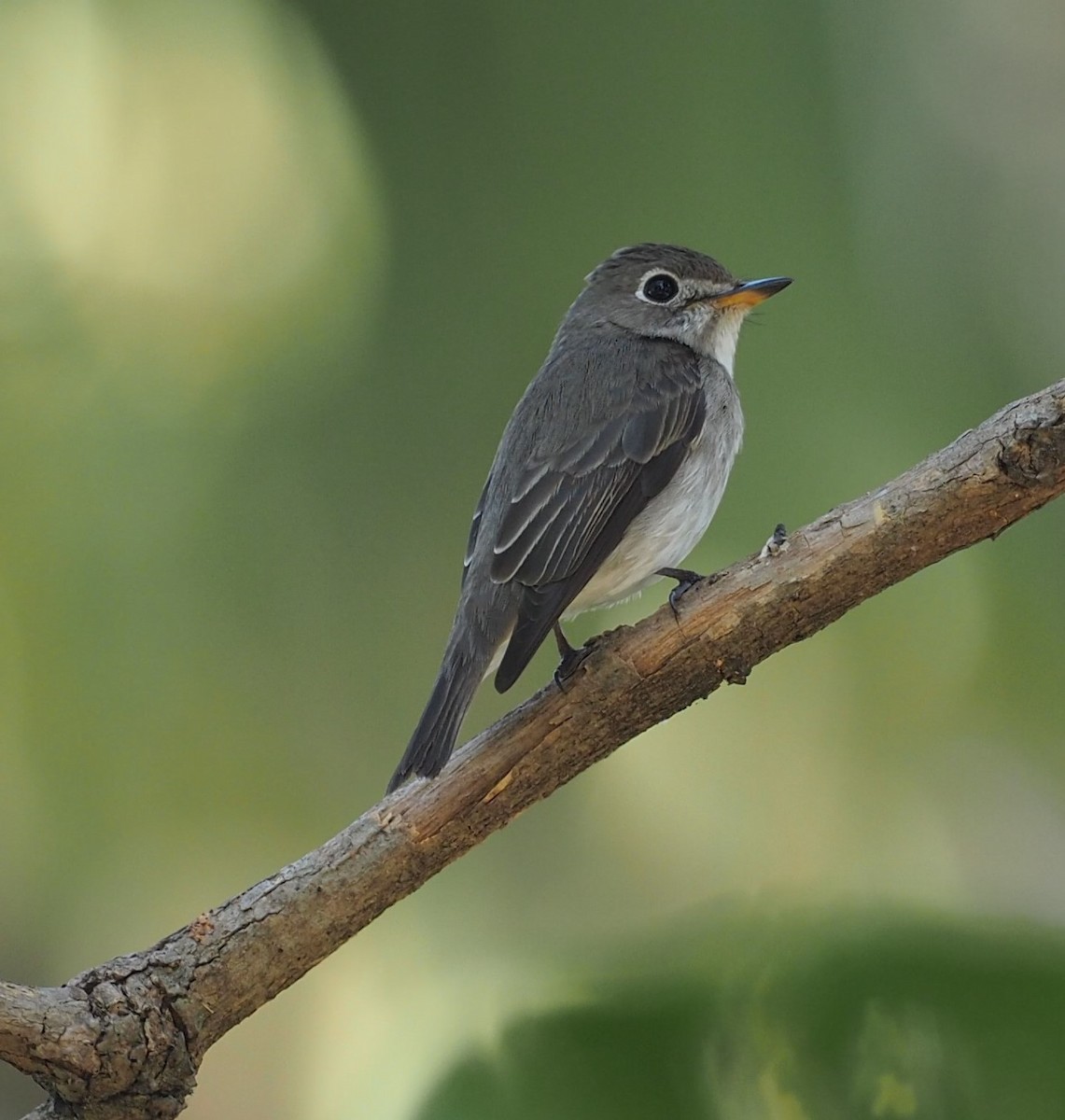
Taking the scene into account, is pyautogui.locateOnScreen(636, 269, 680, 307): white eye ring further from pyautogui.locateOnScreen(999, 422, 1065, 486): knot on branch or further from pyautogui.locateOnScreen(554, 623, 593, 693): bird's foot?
pyautogui.locateOnScreen(999, 422, 1065, 486): knot on branch

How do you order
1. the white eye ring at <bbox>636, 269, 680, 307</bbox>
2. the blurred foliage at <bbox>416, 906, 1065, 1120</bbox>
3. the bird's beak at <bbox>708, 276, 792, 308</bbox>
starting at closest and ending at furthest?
the blurred foliage at <bbox>416, 906, 1065, 1120</bbox> → the bird's beak at <bbox>708, 276, 792, 308</bbox> → the white eye ring at <bbox>636, 269, 680, 307</bbox>

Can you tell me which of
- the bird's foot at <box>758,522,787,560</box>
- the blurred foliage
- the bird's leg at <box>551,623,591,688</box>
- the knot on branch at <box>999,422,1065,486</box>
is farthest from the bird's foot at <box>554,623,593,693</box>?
the knot on branch at <box>999,422,1065,486</box>

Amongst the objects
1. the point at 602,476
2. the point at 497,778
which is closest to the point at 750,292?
the point at 602,476

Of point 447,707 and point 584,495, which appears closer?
point 447,707

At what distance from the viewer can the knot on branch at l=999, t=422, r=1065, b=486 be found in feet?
6.02

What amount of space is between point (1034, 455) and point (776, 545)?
0.37 metres

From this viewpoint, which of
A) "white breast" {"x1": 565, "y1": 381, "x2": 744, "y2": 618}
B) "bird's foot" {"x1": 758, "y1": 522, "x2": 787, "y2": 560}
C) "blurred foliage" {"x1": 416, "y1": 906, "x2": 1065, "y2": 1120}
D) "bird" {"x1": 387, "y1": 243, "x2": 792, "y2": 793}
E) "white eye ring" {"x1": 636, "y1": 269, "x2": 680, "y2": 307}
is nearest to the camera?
"blurred foliage" {"x1": 416, "y1": 906, "x2": 1065, "y2": 1120}

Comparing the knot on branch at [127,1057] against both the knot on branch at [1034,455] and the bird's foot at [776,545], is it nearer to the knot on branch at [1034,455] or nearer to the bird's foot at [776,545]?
the bird's foot at [776,545]

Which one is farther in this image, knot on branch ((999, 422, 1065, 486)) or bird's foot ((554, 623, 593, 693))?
bird's foot ((554, 623, 593, 693))

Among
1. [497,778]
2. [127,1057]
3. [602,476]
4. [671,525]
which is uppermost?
[602,476]

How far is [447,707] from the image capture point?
219 cm

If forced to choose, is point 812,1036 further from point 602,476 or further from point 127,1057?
point 602,476

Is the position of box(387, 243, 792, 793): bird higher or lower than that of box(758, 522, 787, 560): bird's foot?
higher

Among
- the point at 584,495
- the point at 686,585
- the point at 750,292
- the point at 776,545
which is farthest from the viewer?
the point at 750,292
